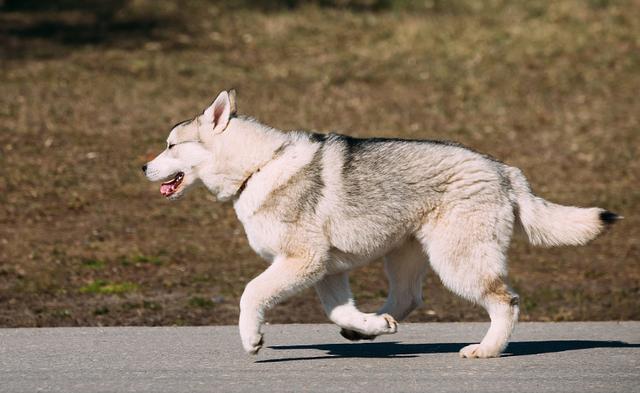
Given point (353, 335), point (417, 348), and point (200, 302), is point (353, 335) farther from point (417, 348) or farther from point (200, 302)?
point (200, 302)

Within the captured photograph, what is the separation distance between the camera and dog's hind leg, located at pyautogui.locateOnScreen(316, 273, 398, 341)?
7176 mm

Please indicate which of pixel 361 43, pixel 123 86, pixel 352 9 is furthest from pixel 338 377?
pixel 352 9

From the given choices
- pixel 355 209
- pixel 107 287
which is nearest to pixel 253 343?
pixel 355 209

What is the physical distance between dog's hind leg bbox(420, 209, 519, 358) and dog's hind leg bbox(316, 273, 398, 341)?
475mm

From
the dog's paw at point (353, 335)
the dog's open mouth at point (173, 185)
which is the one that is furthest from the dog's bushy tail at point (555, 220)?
the dog's open mouth at point (173, 185)

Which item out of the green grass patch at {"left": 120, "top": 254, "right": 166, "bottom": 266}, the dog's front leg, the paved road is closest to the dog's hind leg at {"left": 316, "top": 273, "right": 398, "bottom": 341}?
the paved road

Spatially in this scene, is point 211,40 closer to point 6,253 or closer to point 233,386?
point 6,253

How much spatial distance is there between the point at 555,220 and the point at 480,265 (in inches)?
27.0

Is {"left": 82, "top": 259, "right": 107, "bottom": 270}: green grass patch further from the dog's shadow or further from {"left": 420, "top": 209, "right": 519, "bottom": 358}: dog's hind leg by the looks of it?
{"left": 420, "top": 209, "right": 519, "bottom": 358}: dog's hind leg

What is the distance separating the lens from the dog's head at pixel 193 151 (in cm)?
752

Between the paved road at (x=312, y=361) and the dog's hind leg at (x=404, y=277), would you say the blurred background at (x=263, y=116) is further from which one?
the dog's hind leg at (x=404, y=277)

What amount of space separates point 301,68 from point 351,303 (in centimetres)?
1161

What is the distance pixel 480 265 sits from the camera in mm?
7129

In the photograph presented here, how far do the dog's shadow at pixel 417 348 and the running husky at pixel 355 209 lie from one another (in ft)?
0.74
